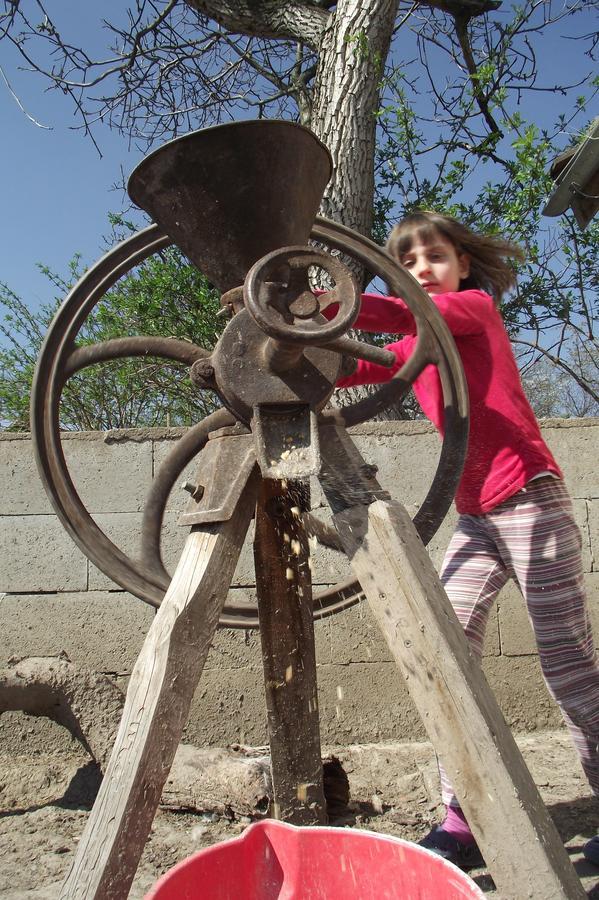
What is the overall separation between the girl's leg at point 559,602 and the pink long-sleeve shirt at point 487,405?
7 cm

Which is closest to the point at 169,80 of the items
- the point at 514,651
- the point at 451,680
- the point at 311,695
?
the point at 514,651

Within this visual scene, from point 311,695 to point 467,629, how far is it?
0.49 meters

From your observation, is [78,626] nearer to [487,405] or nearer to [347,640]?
[347,640]

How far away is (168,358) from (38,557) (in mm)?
1683

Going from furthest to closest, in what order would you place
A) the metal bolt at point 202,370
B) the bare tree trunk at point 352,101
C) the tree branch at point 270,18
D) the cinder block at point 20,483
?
the tree branch at point 270,18 < the bare tree trunk at point 352,101 < the cinder block at point 20,483 < the metal bolt at point 202,370

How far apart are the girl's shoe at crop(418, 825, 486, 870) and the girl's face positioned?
1525mm

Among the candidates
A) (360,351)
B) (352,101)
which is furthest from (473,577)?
(352,101)

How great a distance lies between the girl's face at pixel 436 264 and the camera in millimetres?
2227

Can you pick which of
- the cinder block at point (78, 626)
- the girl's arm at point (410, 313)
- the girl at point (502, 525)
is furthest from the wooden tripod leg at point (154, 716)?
the cinder block at point (78, 626)

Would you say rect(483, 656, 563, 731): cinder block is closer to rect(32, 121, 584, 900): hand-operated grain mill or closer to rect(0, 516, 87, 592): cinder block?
rect(32, 121, 584, 900): hand-operated grain mill

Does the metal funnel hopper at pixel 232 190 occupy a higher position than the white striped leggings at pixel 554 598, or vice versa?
the metal funnel hopper at pixel 232 190

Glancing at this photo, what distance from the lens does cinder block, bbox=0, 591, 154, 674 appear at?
122 inches

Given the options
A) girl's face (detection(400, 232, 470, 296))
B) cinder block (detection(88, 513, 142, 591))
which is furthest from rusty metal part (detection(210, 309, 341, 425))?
cinder block (detection(88, 513, 142, 591))

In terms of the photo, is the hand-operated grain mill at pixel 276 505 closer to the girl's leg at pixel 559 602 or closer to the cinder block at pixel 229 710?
the girl's leg at pixel 559 602
